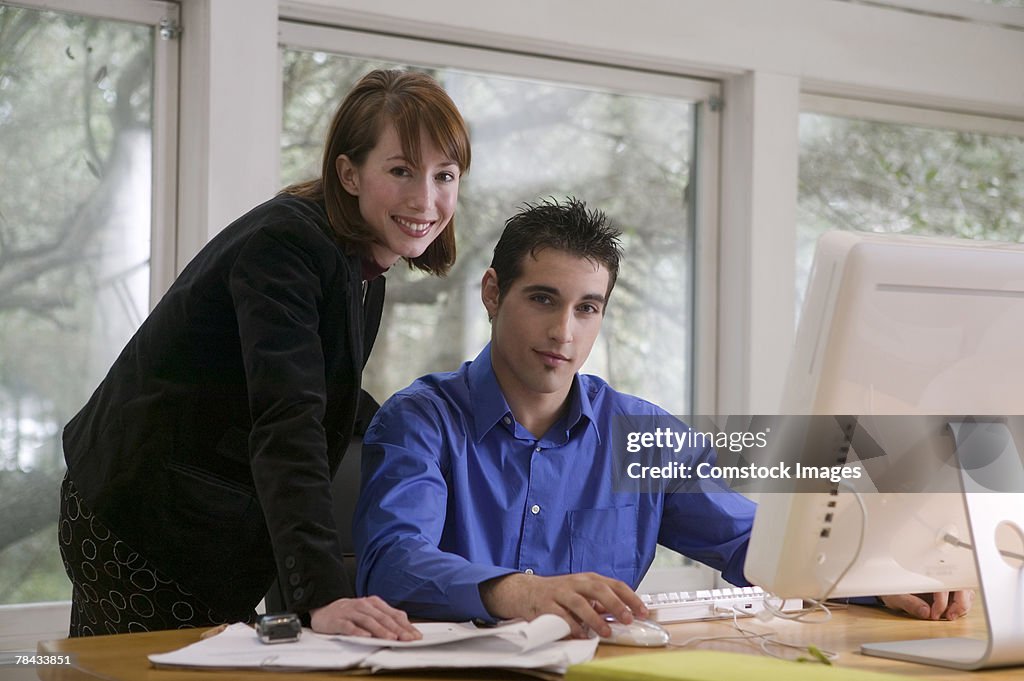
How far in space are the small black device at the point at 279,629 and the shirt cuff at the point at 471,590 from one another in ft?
0.67

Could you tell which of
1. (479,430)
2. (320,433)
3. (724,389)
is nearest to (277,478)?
(320,433)

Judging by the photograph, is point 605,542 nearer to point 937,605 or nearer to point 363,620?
point 937,605

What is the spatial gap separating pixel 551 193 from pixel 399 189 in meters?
1.63

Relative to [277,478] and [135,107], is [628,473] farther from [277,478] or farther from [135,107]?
[135,107]

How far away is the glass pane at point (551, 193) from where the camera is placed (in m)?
2.88

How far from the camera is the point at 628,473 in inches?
73.3

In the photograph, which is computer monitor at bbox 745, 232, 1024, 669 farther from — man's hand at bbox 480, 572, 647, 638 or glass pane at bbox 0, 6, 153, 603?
glass pane at bbox 0, 6, 153, 603

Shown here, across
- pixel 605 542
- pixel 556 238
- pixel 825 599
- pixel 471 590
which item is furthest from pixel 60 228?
pixel 825 599

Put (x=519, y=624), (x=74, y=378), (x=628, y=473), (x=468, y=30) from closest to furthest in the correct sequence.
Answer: (x=519, y=624) < (x=628, y=473) < (x=74, y=378) < (x=468, y=30)

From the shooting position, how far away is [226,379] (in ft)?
5.21

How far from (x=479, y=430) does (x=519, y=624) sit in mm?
611

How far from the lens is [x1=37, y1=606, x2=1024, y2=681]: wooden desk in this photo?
1.07m

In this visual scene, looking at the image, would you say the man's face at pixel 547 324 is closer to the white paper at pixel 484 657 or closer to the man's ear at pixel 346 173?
the man's ear at pixel 346 173

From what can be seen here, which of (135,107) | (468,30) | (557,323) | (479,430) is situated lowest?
(479,430)
